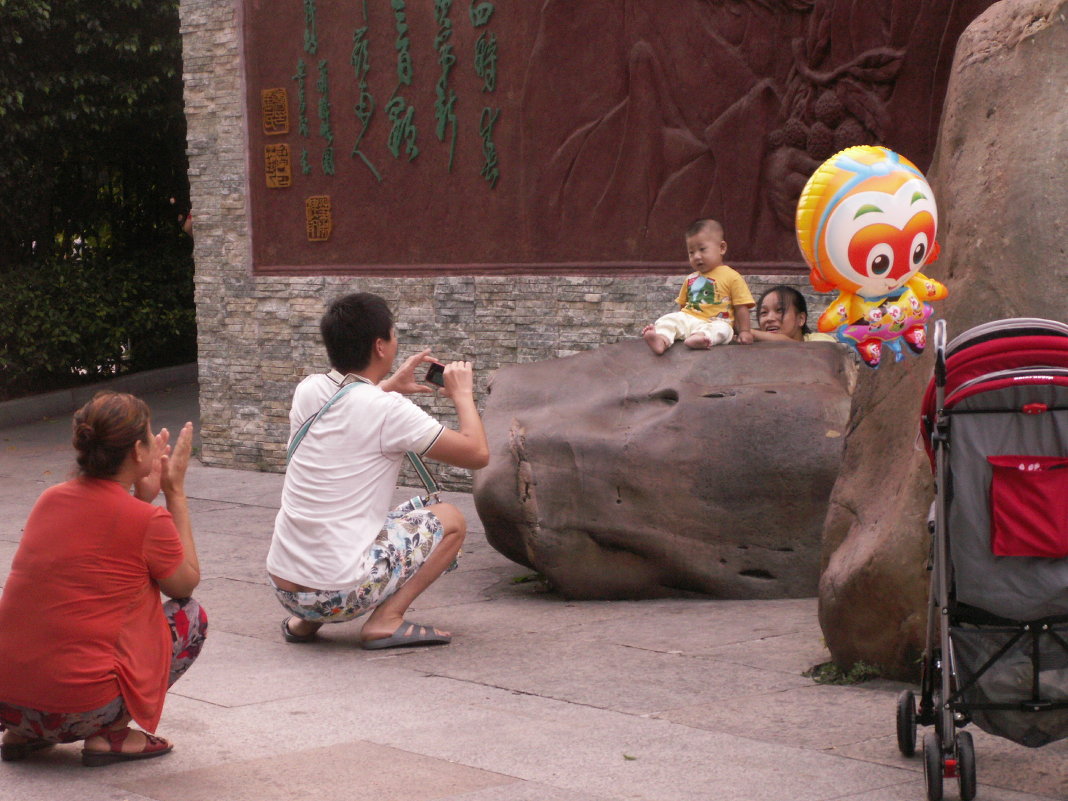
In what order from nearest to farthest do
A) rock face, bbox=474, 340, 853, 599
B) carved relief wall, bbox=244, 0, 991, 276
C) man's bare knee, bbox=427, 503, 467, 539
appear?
man's bare knee, bbox=427, 503, 467, 539
rock face, bbox=474, 340, 853, 599
carved relief wall, bbox=244, 0, 991, 276

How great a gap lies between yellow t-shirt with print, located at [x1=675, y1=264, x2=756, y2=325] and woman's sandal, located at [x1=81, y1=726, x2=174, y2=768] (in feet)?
13.8

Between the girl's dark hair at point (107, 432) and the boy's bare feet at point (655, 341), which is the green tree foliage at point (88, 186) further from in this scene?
the girl's dark hair at point (107, 432)

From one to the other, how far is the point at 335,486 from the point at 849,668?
2.26m

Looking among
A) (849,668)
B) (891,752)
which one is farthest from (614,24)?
(891,752)

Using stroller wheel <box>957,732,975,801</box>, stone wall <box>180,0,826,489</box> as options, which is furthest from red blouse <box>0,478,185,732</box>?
stone wall <box>180,0,826,489</box>

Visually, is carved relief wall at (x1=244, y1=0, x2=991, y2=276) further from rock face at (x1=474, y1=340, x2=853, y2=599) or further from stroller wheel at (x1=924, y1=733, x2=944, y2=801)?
stroller wheel at (x1=924, y1=733, x2=944, y2=801)

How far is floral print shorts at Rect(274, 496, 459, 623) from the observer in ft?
20.3

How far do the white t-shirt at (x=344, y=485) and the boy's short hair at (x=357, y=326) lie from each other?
0.15 metres

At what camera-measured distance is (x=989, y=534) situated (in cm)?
409

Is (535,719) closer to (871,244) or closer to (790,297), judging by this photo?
(871,244)

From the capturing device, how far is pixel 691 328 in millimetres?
7766

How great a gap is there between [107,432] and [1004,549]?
2.73 m

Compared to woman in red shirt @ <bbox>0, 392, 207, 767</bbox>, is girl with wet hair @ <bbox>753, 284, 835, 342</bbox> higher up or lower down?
higher up

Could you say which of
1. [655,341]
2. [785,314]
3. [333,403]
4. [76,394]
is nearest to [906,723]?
[333,403]
